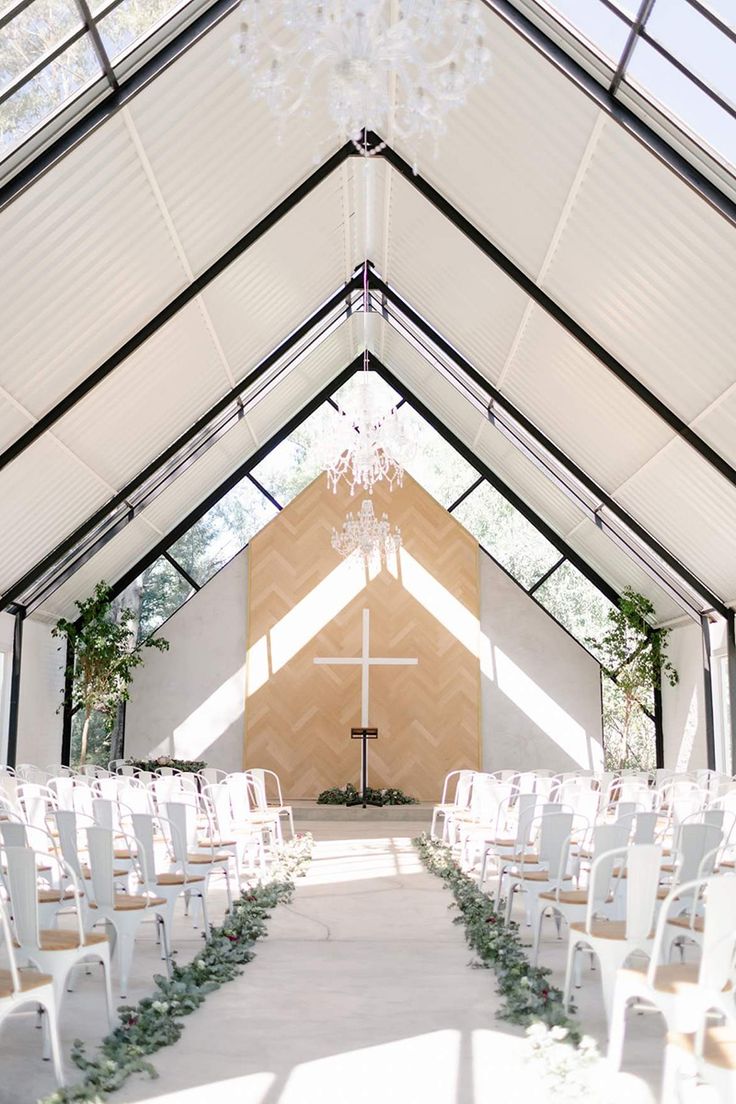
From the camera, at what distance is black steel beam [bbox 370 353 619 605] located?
1700cm

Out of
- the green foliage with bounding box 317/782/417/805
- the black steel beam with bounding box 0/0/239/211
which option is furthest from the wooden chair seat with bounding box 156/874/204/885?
the green foliage with bounding box 317/782/417/805

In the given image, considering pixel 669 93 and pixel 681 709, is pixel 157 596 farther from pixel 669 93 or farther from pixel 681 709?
pixel 669 93

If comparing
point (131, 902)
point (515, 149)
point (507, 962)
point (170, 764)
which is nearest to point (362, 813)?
point (170, 764)

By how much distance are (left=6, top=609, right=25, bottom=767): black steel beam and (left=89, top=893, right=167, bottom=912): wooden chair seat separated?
8295mm

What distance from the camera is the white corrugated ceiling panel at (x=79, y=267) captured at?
781 centimetres

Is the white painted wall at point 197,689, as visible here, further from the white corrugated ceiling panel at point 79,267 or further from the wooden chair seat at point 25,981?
the wooden chair seat at point 25,981

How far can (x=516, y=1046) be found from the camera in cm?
457

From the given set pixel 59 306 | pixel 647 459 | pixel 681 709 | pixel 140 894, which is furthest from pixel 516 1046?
pixel 681 709

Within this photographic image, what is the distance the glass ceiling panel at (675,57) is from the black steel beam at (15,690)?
969 centimetres

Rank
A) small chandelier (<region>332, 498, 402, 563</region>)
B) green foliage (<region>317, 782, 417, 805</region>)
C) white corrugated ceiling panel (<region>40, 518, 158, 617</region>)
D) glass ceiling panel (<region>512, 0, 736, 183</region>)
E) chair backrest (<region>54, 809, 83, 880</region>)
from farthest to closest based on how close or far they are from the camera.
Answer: green foliage (<region>317, 782, 417, 805</region>), small chandelier (<region>332, 498, 402, 563</region>), white corrugated ceiling panel (<region>40, 518, 158, 617</region>), glass ceiling panel (<region>512, 0, 736, 183</region>), chair backrest (<region>54, 809, 83, 880</region>)

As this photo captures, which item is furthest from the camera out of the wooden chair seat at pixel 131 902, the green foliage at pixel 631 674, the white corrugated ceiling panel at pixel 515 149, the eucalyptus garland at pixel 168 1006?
the green foliage at pixel 631 674

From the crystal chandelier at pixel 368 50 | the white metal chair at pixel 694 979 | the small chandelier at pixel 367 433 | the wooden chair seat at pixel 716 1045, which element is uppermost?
the small chandelier at pixel 367 433

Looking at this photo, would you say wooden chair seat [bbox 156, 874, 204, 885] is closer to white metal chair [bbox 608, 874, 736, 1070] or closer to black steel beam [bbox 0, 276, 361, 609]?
white metal chair [bbox 608, 874, 736, 1070]

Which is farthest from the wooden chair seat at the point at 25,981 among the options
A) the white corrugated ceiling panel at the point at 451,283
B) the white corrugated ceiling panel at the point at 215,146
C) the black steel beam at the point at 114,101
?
the white corrugated ceiling panel at the point at 451,283
